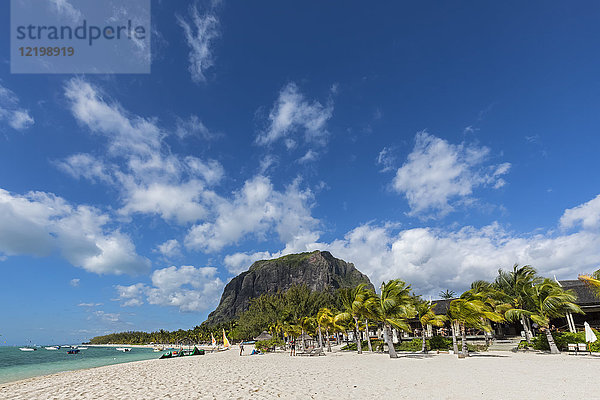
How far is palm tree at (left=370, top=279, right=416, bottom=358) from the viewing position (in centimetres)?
2216

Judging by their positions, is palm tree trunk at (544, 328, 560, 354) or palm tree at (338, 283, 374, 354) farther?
palm tree at (338, 283, 374, 354)

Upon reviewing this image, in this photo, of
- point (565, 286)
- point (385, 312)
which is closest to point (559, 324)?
point (565, 286)

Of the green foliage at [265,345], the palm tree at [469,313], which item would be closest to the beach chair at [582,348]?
the palm tree at [469,313]

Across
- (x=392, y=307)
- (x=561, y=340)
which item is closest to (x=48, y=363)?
(x=392, y=307)

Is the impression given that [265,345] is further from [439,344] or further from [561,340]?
[561,340]

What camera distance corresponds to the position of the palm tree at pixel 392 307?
2216 centimetres

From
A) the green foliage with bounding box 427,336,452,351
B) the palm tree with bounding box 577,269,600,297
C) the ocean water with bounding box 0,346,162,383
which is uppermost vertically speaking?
the palm tree with bounding box 577,269,600,297

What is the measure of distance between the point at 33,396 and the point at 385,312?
2012 centimetres

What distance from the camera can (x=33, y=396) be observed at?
13031 millimetres

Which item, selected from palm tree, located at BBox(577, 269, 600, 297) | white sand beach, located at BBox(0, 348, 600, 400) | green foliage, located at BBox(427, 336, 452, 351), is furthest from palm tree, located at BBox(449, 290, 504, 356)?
green foliage, located at BBox(427, 336, 452, 351)

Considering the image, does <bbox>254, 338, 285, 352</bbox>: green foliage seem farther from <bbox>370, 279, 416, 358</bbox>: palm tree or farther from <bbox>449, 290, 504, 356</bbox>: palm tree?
<bbox>449, 290, 504, 356</bbox>: palm tree

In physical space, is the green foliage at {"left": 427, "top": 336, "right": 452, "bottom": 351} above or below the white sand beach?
below

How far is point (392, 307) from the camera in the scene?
2250 cm

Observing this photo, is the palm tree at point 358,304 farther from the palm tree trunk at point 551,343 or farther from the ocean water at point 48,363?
the ocean water at point 48,363
